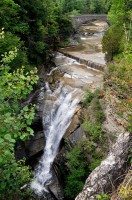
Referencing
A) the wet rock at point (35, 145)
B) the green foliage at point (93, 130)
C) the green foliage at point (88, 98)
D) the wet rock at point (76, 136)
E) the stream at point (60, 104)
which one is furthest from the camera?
the wet rock at point (35, 145)

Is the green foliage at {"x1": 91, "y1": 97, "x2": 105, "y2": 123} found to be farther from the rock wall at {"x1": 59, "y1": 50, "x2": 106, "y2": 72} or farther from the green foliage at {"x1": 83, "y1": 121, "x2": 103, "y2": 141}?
the rock wall at {"x1": 59, "y1": 50, "x2": 106, "y2": 72}

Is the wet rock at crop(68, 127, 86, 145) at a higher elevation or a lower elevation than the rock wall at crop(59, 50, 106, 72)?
lower

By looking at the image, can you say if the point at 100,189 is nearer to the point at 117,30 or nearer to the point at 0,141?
the point at 0,141

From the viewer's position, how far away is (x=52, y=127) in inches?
637

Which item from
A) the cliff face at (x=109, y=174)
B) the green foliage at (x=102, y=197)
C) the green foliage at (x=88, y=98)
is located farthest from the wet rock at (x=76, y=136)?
the green foliage at (x=102, y=197)

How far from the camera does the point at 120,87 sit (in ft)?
25.0

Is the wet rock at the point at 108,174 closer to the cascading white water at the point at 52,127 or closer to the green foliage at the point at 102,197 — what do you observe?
the green foliage at the point at 102,197

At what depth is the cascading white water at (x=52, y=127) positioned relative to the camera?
47.3ft

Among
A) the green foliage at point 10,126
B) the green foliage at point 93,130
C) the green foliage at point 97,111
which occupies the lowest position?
the green foliage at point 93,130

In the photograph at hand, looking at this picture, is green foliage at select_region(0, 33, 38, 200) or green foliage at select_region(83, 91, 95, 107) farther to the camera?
green foliage at select_region(83, 91, 95, 107)

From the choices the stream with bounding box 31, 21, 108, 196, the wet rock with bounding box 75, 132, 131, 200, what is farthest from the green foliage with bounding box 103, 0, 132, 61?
the wet rock with bounding box 75, 132, 131, 200

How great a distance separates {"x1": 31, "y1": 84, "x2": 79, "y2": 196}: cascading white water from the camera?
1443 centimetres

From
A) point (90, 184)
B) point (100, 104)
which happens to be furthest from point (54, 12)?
point (90, 184)

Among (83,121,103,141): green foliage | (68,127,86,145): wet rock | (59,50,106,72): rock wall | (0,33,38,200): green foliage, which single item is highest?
(0,33,38,200): green foliage
